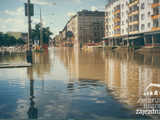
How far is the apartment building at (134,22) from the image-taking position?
1815 inches

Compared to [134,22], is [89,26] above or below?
above

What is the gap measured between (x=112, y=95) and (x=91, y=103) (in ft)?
4.05

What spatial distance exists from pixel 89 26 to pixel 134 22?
61.7m

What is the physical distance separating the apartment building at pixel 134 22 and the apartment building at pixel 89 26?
109 ft

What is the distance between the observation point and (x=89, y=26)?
116 m

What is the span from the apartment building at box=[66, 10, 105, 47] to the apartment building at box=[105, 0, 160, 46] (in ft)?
109

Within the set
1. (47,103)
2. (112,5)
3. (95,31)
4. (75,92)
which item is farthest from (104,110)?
(95,31)

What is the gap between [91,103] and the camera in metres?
6.11

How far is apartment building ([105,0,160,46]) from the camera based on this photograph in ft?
151

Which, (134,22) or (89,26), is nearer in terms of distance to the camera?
(134,22)

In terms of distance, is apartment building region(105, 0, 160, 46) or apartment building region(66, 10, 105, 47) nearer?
apartment building region(105, 0, 160, 46)

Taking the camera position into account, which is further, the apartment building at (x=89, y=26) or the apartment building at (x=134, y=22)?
the apartment building at (x=89, y=26)

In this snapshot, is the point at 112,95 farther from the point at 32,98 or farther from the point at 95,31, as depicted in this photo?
the point at 95,31

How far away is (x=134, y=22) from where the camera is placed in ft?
184
